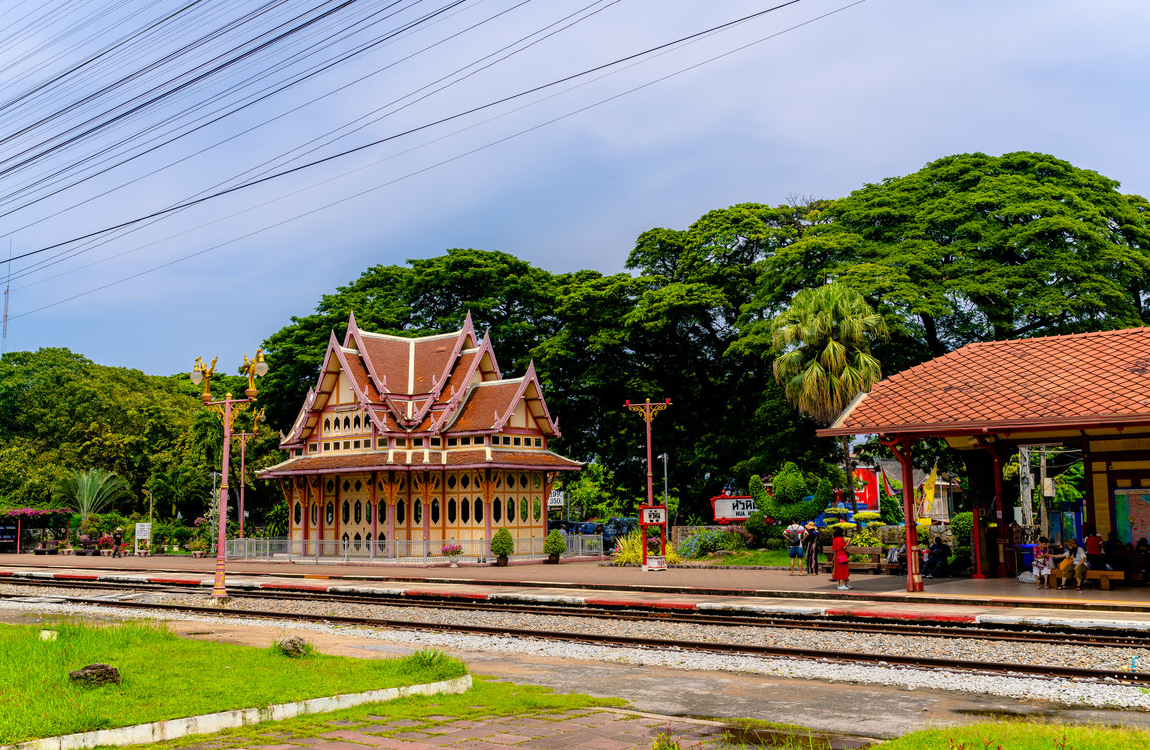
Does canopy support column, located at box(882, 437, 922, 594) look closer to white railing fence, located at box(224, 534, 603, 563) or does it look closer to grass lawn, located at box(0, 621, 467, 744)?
grass lawn, located at box(0, 621, 467, 744)

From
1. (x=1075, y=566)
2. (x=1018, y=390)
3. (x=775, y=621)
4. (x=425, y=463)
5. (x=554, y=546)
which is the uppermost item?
(x=1018, y=390)

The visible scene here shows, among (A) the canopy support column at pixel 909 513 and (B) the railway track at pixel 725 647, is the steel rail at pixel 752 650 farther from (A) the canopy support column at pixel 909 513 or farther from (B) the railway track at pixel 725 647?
(A) the canopy support column at pixel 909 513

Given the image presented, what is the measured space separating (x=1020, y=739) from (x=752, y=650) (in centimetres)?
747

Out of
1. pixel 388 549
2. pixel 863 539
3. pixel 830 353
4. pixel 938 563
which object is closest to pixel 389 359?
pixel 388 549

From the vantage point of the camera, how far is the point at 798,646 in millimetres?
14977

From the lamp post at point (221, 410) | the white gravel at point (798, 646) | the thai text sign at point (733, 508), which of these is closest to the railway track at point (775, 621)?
the white gravel at point (798, 646)

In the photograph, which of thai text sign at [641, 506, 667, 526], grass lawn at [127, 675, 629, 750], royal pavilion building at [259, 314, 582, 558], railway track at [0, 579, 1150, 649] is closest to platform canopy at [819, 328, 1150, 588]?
railway track at [0, 579, 1150, 649]

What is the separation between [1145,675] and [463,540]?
3192 cm

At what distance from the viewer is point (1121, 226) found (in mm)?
37906

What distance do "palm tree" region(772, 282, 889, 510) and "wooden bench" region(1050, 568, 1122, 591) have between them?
12349 millimetres

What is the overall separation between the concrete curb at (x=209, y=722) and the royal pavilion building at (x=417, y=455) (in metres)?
30.1

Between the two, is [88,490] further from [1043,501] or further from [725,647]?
[725,647]

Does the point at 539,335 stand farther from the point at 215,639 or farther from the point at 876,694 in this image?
the point at 876,694

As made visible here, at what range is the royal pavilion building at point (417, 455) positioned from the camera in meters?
41.5
